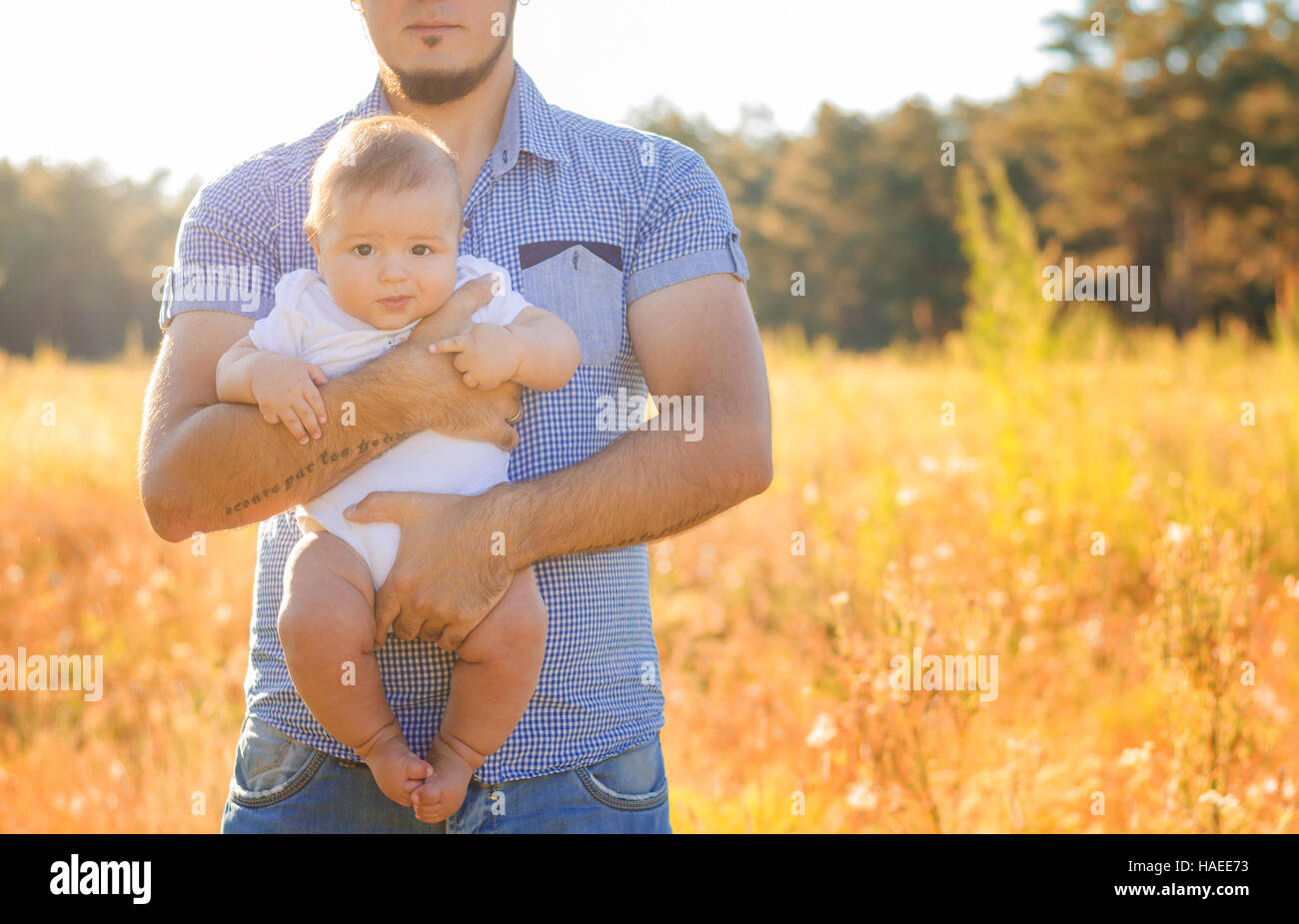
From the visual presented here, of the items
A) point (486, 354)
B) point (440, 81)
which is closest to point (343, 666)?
point (486, 354)

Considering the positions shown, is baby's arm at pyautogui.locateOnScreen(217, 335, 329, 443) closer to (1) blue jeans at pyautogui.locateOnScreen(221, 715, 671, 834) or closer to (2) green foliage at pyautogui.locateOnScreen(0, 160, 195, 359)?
(1) blue jeans at pyautogui.locateOnScreen(221, 715, 671, 834)

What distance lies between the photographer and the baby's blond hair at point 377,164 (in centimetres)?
186

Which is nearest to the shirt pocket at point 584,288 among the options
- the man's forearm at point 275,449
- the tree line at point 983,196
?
the man's forearm at point 275,449

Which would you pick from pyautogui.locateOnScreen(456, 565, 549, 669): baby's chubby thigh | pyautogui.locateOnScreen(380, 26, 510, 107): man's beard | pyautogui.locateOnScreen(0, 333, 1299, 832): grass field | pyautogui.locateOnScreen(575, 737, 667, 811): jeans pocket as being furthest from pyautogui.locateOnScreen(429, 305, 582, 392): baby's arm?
pyautogui.locateOnScreen(0, 333, 1299, 832): grass field

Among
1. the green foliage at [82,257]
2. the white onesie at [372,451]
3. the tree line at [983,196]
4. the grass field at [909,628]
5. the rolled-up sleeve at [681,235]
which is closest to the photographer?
the white onesie at [372,451]

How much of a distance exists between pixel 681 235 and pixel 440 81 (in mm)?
604

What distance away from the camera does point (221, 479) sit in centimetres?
178

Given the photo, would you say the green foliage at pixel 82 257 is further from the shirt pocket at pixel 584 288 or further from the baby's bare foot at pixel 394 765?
the baby's bare foot at pixel 394 765

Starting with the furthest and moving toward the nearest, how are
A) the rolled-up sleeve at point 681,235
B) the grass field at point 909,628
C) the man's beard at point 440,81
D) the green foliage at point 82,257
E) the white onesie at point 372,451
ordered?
the green foliage at point 82,257
the grass field at point 909,628
the man's beard at point 440,81
the rolled-up sleeve at point 681,235
the white onesie at point 372,451

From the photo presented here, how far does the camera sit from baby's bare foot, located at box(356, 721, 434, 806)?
1.73 meters

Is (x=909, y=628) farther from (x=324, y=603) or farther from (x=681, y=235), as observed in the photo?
(x=324, y=603)

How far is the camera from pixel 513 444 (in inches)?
74.2

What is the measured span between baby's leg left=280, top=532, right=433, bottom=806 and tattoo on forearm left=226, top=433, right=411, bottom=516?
0.45ft

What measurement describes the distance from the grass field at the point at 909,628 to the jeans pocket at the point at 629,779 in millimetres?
982
